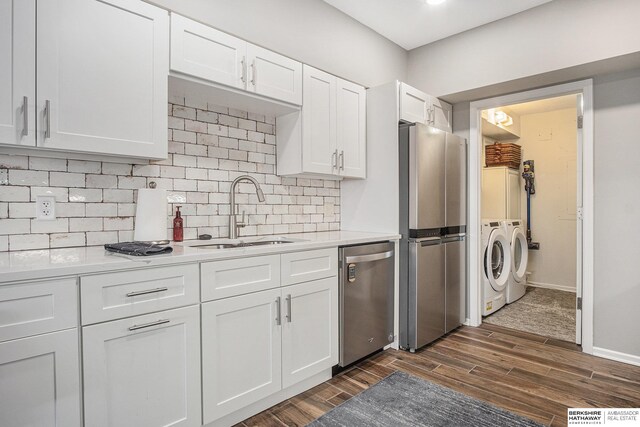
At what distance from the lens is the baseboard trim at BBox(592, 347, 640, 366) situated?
259cm

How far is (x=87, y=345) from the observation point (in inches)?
52.2

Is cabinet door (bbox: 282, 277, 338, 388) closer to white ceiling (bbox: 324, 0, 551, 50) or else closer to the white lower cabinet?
the white lower cabinet

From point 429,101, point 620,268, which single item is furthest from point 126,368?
point 620,268

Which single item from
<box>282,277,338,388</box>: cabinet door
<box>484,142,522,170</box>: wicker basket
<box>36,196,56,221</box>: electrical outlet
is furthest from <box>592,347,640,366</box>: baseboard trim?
<box>36,196,56,221</box>: electrical outlet

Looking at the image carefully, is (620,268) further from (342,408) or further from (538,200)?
(538,200)

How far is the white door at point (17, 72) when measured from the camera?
1.38m

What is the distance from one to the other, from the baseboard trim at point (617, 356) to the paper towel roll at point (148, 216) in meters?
3.31

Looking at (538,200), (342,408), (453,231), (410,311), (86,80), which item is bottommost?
(342,408)

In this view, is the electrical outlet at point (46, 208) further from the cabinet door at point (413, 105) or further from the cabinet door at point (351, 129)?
the cabinet door at point (413, 105)

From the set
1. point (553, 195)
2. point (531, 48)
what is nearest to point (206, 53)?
point (531, 48)

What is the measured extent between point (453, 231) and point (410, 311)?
A: 91 centimetres

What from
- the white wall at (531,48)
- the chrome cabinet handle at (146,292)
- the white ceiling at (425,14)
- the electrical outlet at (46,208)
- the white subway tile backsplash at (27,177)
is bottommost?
the chrome cabinet handle at (146,292)

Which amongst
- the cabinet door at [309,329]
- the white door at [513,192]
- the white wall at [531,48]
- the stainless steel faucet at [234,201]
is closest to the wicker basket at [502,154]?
the white door at [513,192]

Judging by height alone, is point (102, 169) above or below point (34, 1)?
below
